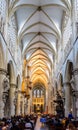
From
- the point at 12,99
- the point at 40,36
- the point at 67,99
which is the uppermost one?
the point at 40,36

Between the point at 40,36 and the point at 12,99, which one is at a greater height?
the point at 40,36

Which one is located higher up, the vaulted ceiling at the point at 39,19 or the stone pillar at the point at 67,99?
the vaulted ceiling at the point at 39,19

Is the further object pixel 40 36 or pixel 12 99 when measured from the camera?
pixel 40 36

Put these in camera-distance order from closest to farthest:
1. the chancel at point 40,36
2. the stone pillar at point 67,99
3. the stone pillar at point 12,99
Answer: the chancel at point 40,36 < the stone pillar at point 67,99 < the stone pillar at point 12,99

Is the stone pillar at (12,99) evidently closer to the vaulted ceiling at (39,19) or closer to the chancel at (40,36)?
the chancel at (40,36)

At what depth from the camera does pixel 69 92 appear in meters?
31.5

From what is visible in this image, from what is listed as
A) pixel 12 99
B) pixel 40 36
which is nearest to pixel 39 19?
pixel 40 36

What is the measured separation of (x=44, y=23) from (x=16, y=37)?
13.4 ft

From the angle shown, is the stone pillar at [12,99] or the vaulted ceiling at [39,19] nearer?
the vaulted ceiling at [39,19]

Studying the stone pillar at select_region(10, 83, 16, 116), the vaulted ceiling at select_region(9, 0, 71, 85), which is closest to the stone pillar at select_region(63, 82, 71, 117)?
the stone pillar at select_region(10, 83, 16, 116)

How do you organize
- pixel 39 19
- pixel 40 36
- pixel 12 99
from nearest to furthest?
pixel 12 99 → pixel 39 19 → pixel 40 36

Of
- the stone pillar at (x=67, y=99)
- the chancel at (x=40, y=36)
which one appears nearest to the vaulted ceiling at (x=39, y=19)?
the chancel at (x=40, y=36)

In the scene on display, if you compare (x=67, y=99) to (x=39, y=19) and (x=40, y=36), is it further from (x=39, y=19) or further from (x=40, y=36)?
(x=40, y=36)

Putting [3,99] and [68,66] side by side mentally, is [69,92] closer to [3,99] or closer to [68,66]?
[68,66]
